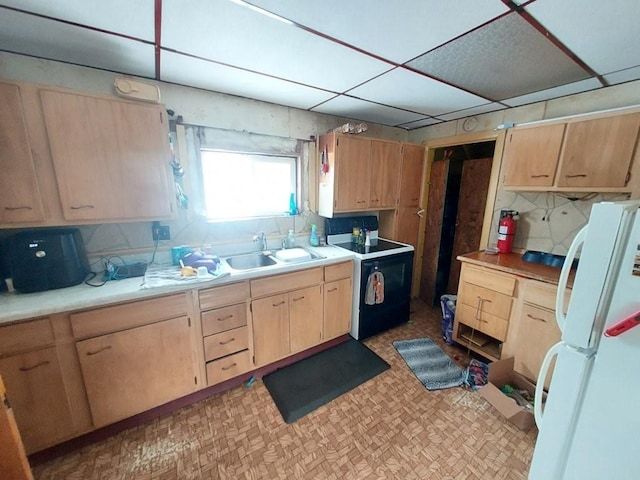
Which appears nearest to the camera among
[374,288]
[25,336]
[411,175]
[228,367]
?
[25,336]

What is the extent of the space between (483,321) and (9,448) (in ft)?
9.49

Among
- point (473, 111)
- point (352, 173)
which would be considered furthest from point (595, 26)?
point (352, 173)

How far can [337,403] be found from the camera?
6.03 ft

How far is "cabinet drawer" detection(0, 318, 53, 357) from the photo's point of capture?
1.22 m

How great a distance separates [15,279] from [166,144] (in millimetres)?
1145

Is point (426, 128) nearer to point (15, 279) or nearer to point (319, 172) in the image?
point (319, 172)

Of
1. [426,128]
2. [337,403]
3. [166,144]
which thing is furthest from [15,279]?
[426,128]

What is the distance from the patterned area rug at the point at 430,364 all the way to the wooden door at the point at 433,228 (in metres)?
0.96

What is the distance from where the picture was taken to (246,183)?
2.36 m

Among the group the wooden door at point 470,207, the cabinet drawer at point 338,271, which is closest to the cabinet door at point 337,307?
the cabinet drawer at point 338,271

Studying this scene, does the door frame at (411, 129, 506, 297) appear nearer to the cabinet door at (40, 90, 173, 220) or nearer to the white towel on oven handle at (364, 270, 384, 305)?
the white towel on oven handle at (364, 270, 384, 305)

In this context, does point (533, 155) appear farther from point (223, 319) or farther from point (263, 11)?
point (223, 319)

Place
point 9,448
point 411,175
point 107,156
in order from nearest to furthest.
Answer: point 9,448, point 107,156, point 411,175

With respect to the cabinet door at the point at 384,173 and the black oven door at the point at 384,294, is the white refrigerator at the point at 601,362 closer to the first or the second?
the black oven door at the point at 384,294
